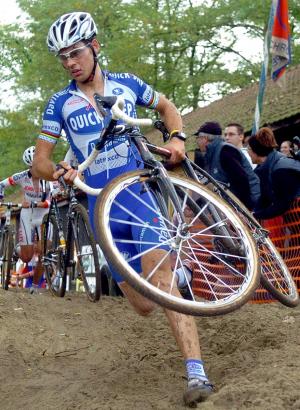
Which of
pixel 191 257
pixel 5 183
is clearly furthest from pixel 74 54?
pixel 5 183

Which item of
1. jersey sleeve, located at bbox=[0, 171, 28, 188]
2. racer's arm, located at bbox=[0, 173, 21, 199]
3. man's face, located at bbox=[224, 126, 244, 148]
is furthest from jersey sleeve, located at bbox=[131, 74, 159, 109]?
jersey sleeve, located at bbox=[0, 171, 28, 188]

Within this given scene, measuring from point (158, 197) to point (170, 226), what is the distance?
264 millimetres

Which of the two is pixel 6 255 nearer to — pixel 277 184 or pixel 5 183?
pixel 5 183

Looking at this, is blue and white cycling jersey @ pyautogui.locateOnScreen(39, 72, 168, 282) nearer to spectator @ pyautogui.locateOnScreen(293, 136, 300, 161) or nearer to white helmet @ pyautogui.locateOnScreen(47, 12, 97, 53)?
white helmet @ pyautogui.locateOnScreen(47, 12, 97, 53)

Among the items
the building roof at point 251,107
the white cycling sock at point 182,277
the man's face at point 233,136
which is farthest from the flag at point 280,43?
the white cycling sock at point 182,277

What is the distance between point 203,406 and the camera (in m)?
4.61

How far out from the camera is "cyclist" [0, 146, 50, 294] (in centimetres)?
1258

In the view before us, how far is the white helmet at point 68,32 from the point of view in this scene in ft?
18.4

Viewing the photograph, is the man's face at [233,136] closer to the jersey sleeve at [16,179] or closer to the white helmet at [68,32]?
the jersey sleeve at [16,179]

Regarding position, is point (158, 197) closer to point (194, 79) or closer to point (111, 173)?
point (111, 173)

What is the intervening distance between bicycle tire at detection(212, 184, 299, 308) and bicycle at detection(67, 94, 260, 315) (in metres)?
0.73

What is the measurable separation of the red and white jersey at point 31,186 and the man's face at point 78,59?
6.82m

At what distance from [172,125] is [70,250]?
474cm

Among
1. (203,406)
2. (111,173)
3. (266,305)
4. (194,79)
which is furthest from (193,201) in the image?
(194,79)
